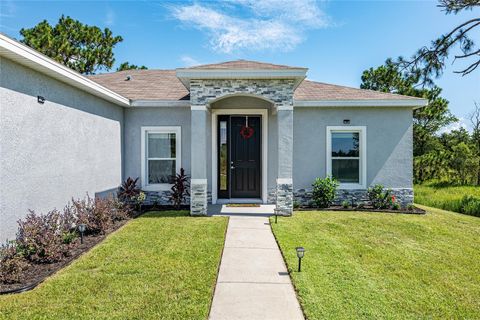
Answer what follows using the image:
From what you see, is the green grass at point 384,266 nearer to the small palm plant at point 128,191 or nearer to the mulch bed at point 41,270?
the mulch bed at point 41,270

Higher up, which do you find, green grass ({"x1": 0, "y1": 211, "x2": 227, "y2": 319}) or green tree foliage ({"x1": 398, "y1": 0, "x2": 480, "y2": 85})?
green tree foliage ({"x1": 398, "y1": 0, "x2": 480, "y2": 85})

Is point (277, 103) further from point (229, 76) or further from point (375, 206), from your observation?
point (375, 206)

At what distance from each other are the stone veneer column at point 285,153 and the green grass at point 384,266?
2.32 feet

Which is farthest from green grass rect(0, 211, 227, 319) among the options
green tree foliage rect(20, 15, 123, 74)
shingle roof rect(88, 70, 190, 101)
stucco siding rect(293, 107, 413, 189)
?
green tree foliage rect(20, 15, 123, 74)

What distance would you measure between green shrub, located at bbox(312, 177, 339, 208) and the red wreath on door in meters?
2.66

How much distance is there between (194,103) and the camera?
762 centimetres

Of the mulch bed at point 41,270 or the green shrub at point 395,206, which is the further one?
the green shrub at point 395,206

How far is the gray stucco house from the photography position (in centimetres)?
743

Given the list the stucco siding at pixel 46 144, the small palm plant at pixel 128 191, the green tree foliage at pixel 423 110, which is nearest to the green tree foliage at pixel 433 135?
the green tree foliage at pixel 423 110

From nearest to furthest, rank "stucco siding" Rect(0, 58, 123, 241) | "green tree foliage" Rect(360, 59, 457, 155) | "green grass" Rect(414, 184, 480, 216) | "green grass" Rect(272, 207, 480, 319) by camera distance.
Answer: "green grass" Rect(272, 207, 480, 319) → "stucco siding" Rect(0, 58, 123, 241) → "green grass" Rect(414, 184, 480, 216) → "green tree foliage" Rect(360, 59, 457, 155)

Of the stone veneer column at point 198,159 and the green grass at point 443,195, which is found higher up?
the stone veneer column at point 198,159

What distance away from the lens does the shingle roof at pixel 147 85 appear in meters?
9.20

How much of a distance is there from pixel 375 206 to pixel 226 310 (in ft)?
23.8

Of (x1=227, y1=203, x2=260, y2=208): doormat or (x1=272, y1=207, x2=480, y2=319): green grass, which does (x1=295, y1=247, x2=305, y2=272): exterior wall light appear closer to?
(x1=272, y1=207, x2=480, y2=319): green grass
